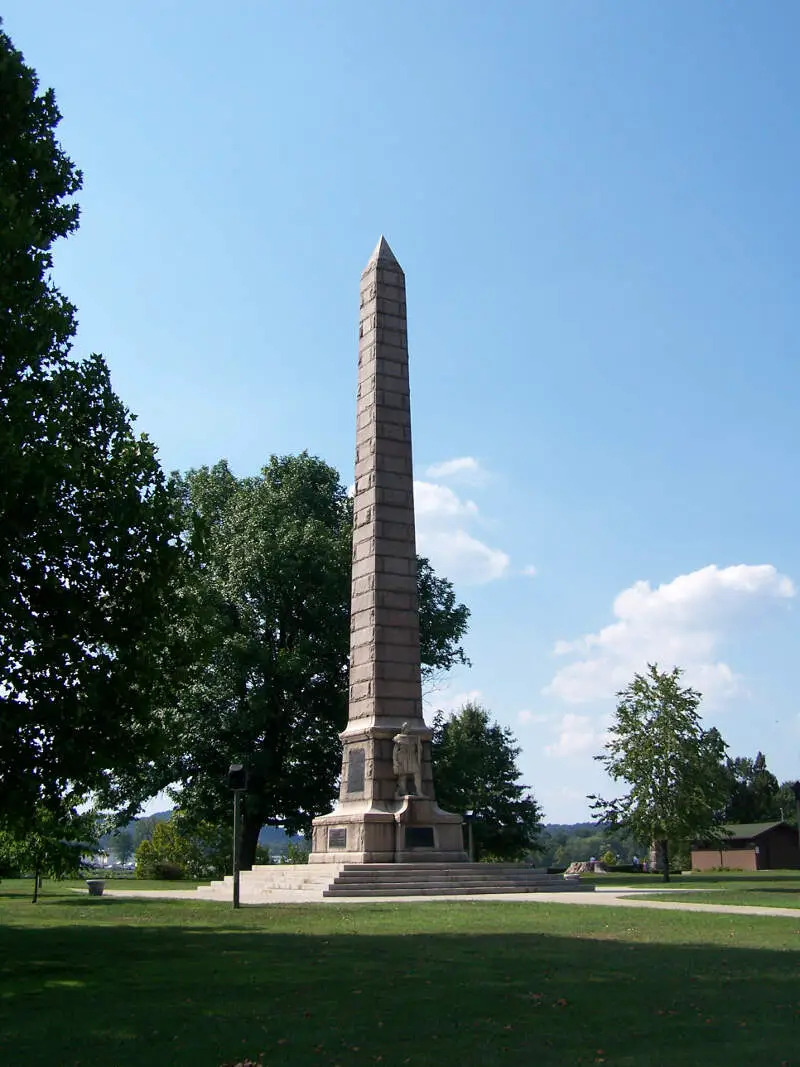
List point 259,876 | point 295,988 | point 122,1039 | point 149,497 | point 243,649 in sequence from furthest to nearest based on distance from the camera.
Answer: point 243,649, point 259,876, point 149,497, point 295,988, point 122,1039

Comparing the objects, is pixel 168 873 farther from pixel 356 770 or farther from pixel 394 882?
pixel 394 882

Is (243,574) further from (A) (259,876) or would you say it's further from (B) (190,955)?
(B) (190,955)

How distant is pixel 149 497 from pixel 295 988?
7.45 m

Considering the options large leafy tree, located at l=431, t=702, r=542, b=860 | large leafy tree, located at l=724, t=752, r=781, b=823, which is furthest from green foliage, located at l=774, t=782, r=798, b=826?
large leafy tree, located at l=431, t=702, r=542, b=860

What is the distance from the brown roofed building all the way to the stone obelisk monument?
4674 cm

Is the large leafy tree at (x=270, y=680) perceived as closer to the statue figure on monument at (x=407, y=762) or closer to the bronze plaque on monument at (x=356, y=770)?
the bronze plaque on monument at (x=356, y=770)

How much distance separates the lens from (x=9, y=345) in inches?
526

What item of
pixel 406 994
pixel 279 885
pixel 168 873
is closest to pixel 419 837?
pixel 279 885

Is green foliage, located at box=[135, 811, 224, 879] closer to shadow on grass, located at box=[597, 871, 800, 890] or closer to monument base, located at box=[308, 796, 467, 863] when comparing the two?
shadow on grass, located at box=[597, 871, 800, 890]

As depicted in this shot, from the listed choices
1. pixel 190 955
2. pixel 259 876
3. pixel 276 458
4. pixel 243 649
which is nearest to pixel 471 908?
pixel 190 955

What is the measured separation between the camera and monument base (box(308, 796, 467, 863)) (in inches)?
1016

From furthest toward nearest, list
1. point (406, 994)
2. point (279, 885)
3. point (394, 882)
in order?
1. point (279, 885)
2. point (394, 882)
3. point (406, 994)

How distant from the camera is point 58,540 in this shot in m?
13.5

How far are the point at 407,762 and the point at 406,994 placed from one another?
17757 mm
